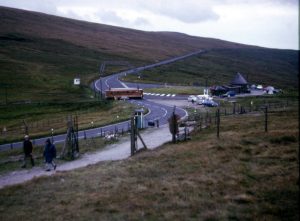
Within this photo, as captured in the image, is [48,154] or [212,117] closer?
[48,154]

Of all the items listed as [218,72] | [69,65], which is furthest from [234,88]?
[218,72]

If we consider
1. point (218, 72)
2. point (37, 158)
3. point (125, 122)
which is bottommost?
point (125, 122)

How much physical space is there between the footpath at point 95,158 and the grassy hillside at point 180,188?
2614mm

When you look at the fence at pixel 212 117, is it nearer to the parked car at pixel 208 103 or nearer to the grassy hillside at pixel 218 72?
the parked car at pixel 208 103

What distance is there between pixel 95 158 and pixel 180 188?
38.9 feet

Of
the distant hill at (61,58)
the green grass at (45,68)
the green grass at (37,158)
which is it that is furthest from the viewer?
the distant hill at (61,58)

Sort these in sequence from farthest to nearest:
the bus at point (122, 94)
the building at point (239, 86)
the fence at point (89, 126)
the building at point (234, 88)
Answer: the building at point (239, 86)
the building at point (234, 88)
the bus at point (122, 94)
the fence at point (89, 126)

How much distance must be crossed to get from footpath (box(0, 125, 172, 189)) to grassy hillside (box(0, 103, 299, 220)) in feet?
8.58

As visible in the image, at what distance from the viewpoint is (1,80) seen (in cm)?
10688

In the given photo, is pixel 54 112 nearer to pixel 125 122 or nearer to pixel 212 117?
pixel 125 122

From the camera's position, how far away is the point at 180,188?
14.2m

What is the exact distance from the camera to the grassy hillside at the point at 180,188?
11914 mm

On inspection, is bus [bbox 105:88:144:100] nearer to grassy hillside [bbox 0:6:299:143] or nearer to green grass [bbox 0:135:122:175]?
grassy hillside [bbox 0:6:299:143]

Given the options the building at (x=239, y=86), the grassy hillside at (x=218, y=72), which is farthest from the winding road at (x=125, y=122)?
the building at (x=239, y=86)
